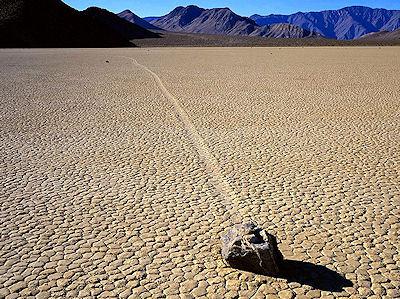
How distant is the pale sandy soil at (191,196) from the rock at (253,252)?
0.07 meters

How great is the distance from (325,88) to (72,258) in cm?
1063

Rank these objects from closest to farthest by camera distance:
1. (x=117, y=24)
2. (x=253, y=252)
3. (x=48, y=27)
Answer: (x=253, y=252) → (x=48, y=27) → (x=117, y=24)

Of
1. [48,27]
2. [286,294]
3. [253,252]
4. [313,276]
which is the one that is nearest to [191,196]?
[253,252]

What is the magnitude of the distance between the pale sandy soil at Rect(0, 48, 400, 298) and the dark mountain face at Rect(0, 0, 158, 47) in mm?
45746

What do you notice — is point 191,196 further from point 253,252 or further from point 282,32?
point 282,32

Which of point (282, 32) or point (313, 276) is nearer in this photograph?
point (313, 276)

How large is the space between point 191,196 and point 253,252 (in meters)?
1.62

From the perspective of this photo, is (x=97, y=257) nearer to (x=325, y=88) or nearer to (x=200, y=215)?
(x=200, y=215)

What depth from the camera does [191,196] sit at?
4.81 meters

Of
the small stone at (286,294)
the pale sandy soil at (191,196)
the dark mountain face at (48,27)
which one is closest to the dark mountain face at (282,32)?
the dark mountain face at (48,27)

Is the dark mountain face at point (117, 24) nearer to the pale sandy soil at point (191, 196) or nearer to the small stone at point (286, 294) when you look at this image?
the pale sandy soil at point (191, 196)

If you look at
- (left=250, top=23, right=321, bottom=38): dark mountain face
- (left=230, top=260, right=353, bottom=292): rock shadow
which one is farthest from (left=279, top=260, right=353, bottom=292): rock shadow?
(left=250, top=23, right=321, bottom=38): dark mountain face

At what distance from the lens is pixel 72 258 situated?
11.7ft

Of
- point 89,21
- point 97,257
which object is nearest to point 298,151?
point 97,257
